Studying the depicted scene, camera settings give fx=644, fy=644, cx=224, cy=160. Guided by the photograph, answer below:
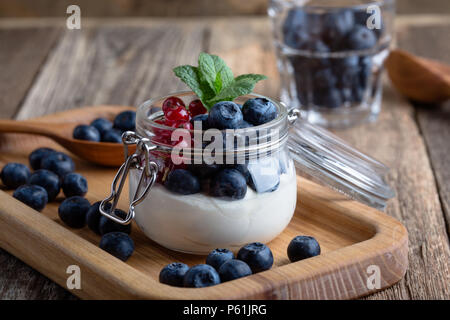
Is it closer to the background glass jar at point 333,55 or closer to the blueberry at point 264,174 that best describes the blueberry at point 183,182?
the blueberry at point 264,174

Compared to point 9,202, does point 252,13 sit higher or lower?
lower

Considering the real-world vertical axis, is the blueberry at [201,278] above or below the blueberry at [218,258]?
above

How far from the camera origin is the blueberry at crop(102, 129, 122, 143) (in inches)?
56.4

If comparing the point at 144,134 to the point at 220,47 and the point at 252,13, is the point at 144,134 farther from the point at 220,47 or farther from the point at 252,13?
the point at 252,13

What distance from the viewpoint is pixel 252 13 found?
3.11m

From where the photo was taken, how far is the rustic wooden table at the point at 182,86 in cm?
108

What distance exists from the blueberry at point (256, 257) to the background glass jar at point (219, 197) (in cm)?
4

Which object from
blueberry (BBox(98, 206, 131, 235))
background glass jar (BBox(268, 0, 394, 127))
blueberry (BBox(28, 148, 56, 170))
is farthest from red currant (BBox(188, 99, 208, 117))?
background glass jar (BBox(268, 0, 394, 127))

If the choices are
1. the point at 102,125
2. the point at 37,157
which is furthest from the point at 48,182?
the point at 102,125

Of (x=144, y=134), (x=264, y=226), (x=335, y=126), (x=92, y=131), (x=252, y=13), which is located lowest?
(x=252, y=13)

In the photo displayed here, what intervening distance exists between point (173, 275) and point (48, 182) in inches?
17.0

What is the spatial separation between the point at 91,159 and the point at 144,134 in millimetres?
434

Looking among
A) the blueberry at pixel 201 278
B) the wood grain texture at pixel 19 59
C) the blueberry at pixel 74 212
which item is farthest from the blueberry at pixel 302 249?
the wood grain texture at pixel 19 59
